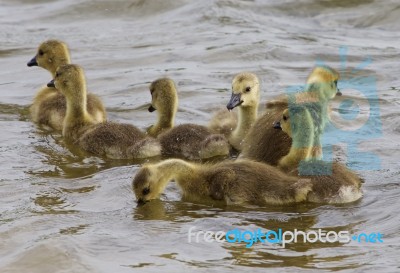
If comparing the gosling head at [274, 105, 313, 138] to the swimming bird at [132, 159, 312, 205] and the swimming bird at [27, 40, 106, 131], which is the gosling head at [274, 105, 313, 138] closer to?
the swimming bird at [132, 159, 312, 205]

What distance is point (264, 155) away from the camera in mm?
7293

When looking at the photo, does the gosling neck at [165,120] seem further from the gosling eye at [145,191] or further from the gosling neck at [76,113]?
the gosling eye at [145,191]

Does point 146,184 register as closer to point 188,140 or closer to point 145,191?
point 145,191

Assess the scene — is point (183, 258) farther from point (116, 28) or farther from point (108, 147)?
point (116, 28)

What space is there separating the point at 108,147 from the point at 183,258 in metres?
2.68

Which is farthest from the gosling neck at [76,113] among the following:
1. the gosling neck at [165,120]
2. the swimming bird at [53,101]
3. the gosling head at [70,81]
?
the gosling neck at [165,120]

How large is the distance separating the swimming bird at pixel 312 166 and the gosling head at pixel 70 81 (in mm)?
2423

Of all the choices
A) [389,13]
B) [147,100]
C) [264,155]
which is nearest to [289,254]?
[264,155]

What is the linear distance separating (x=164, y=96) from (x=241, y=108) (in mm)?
685

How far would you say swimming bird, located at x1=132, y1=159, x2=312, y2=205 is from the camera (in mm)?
6562

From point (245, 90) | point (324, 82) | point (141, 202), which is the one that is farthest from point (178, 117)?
point (141, 202)

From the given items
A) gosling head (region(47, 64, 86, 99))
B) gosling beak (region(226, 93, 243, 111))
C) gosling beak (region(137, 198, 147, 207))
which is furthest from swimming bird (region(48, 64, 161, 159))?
gosling beak (region(137, 198, 147, 207))

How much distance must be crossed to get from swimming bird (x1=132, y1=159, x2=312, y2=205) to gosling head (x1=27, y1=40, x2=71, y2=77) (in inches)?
134

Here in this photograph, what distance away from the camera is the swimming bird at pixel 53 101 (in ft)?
30.2
